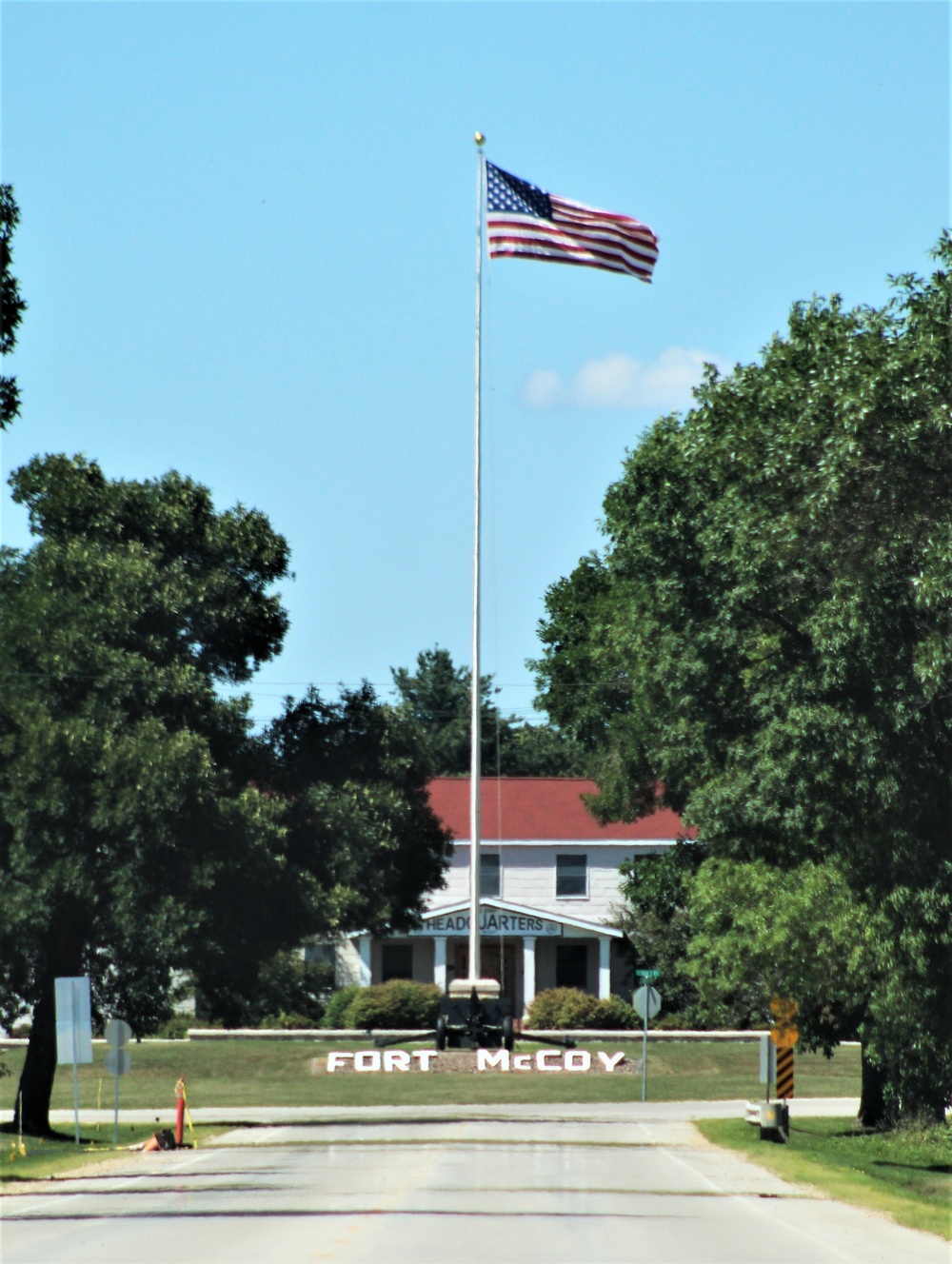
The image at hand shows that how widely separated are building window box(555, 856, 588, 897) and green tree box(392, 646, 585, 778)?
23.1 meters

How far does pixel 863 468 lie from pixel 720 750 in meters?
9.33

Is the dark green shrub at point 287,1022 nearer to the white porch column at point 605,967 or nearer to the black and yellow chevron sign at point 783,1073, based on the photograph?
the white porch column at point 605,967

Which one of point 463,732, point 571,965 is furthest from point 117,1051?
point 463,732

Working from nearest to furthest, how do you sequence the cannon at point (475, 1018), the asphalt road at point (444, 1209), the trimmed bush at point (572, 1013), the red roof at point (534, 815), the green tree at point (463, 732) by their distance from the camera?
the asphalt road at point (444, 1209) → the cannon at point (475, 1018) → the trimmed bush at point (572, 1013) → the red roof at point (534, 815) → the green tree at point (463, 732)

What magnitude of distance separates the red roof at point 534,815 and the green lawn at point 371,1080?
12.1m

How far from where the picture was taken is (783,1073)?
35344 millimetres

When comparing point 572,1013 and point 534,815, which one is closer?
point 572,1013

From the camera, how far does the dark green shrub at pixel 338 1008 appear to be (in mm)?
58094

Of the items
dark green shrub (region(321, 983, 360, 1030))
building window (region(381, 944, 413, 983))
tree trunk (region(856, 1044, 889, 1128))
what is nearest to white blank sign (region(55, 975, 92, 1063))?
tree trunk (region(856, 1044, 889, 1128))

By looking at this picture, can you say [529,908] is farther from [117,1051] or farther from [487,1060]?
[117,1051]

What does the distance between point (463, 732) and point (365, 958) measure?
3084 cm

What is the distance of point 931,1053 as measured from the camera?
2303 cm

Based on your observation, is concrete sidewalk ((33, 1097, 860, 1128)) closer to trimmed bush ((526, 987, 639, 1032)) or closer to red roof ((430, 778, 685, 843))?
trimmed bush ((526, 987, 639, 1032))

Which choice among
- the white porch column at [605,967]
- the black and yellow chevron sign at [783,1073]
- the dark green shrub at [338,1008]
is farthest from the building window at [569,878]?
the black and yellow chevron sign at [783,1073]
